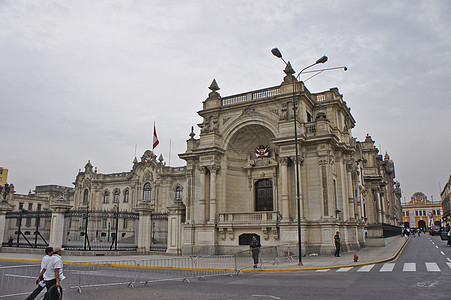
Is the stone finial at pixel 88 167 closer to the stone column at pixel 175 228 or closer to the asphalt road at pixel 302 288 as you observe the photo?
the stone column at pixel 175 228

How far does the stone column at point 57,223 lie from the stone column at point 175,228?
24.9 ft

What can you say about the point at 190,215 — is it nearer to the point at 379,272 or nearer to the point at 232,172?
the point at 232,172

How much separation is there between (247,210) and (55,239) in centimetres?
1451

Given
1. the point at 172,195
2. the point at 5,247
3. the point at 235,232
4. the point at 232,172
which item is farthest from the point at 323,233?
the point at 172,195

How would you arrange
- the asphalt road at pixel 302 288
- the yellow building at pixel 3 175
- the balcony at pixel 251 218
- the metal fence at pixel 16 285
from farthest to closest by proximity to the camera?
the yellow building at pixel 3 175 < the balcony at pixel 251 218 < the metal fence at pixel 16 285 < the asphalt road at pixel 302 288

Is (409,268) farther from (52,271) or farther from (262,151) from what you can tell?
(262,151)

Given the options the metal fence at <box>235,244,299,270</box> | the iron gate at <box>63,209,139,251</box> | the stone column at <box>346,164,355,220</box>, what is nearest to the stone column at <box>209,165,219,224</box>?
the metal fence at <box>235,244,299,270</box>

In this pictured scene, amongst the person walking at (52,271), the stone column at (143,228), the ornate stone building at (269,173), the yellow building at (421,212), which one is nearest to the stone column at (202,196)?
the ornate stone building at (269,173)

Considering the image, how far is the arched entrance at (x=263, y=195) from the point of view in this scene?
29.1m

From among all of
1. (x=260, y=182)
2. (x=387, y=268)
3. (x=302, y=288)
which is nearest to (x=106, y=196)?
(x=260, y=182)

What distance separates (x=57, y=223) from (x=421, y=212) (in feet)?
424

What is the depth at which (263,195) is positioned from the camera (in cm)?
2950

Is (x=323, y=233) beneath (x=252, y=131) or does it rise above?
beneath

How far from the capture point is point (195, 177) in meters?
29.8
